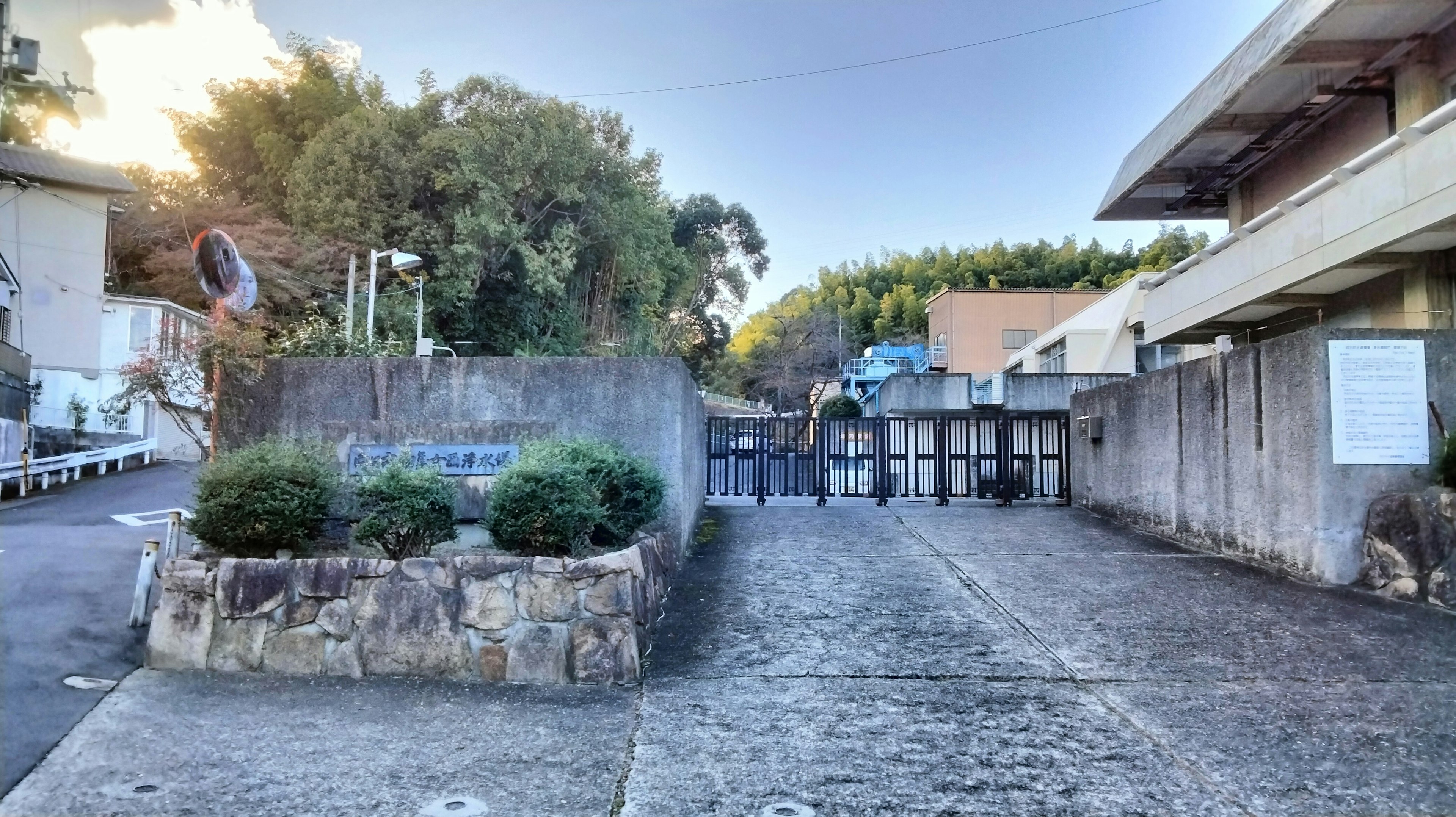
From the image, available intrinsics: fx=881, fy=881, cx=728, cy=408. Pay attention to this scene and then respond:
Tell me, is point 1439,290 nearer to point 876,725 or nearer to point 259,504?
point 876,725

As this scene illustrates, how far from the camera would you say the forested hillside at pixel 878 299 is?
51438mm

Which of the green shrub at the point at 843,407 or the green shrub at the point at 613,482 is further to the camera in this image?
the green shrub at the point at 843,407

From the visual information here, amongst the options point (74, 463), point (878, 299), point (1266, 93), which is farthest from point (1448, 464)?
point (878, 299)

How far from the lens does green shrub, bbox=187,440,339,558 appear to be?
17.8 feet

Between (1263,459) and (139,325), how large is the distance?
28.2 metres

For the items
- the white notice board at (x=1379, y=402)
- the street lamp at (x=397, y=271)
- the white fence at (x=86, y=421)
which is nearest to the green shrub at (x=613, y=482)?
the white notice board at (x=1379, y=402)

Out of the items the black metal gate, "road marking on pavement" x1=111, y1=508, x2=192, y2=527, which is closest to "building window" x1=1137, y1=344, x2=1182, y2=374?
the black metal gate

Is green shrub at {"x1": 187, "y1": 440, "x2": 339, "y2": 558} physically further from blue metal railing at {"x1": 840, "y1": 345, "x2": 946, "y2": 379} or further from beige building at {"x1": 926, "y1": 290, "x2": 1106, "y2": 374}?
beige building at {"x1": 926, "y1": 290, "x2": 1106, "y2": 374}

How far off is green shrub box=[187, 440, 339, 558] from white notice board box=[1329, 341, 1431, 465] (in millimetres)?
8050

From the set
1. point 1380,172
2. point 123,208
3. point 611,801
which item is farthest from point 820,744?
point 123,208

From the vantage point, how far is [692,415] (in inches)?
399

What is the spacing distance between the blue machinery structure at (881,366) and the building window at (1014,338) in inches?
125

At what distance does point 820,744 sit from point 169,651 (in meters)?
3.82

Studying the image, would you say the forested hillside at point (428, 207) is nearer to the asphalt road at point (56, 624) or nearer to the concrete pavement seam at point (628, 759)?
the asphalt road at point (56, 624)
